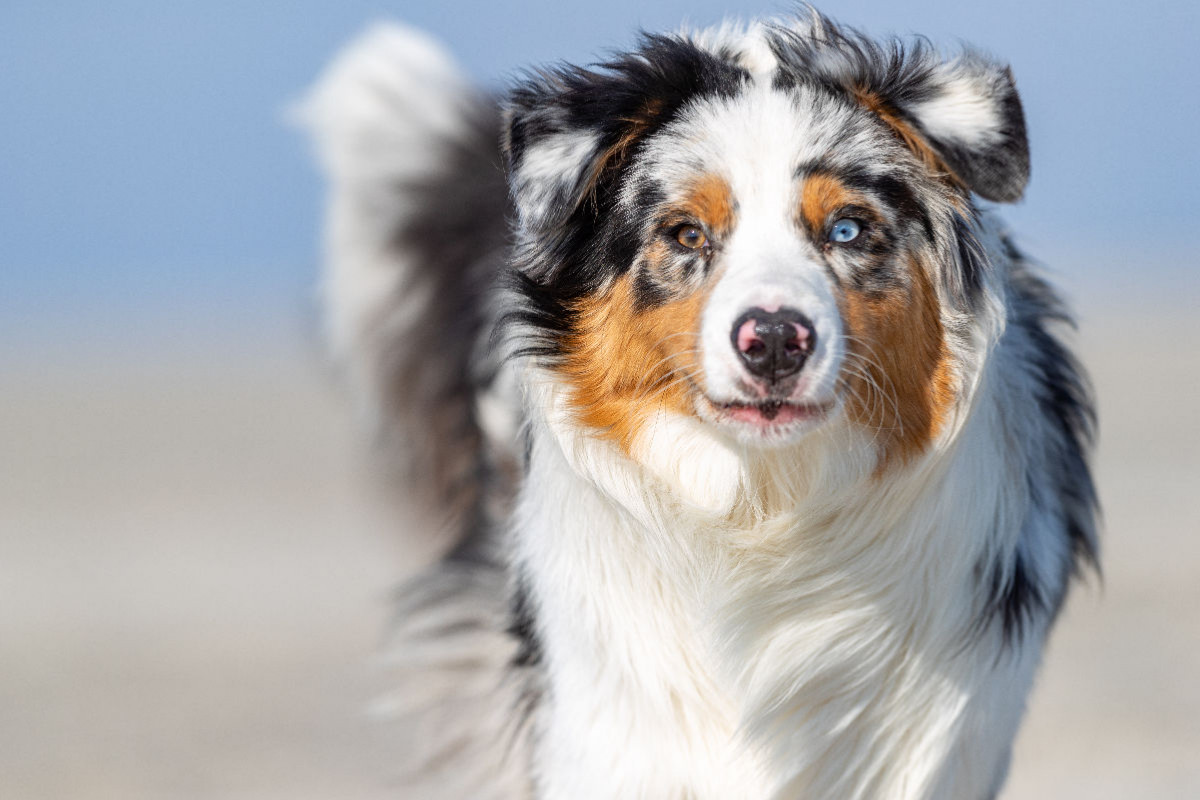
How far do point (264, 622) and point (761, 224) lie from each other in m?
6.89

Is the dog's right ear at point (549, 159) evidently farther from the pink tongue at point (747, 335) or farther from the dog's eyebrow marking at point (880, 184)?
the pink tongue at point (747, 335)

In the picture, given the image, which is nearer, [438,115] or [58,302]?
[438,115]

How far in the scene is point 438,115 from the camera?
18.9ft

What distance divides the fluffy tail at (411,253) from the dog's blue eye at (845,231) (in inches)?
91.2

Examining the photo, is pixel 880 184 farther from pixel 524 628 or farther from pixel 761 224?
pixel 524 628

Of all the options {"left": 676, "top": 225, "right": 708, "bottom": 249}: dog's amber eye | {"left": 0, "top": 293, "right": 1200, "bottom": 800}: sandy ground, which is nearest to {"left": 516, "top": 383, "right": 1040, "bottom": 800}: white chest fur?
{"left": 676, "top": 225, "right": 708, "bottom": 249}: dog's amber eye

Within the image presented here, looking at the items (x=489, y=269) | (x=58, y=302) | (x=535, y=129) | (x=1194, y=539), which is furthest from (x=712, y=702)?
(x=58, y=302)

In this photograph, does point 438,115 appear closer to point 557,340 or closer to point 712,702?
point 557,340

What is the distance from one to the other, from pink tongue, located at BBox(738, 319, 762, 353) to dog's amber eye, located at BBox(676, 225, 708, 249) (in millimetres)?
352

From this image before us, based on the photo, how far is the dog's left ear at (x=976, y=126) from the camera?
132 inches

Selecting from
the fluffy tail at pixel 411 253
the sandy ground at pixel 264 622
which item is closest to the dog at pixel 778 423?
the fluffy tail at pixel 411 253

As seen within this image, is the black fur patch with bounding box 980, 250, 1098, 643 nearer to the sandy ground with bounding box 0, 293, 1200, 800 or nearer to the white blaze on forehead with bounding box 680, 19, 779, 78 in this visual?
the white blaze on forehead with bounding box 680, 19, 779, 78

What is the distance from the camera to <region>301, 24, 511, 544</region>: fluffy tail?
5.52 metres

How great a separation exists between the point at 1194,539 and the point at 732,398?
→ 8337mm
